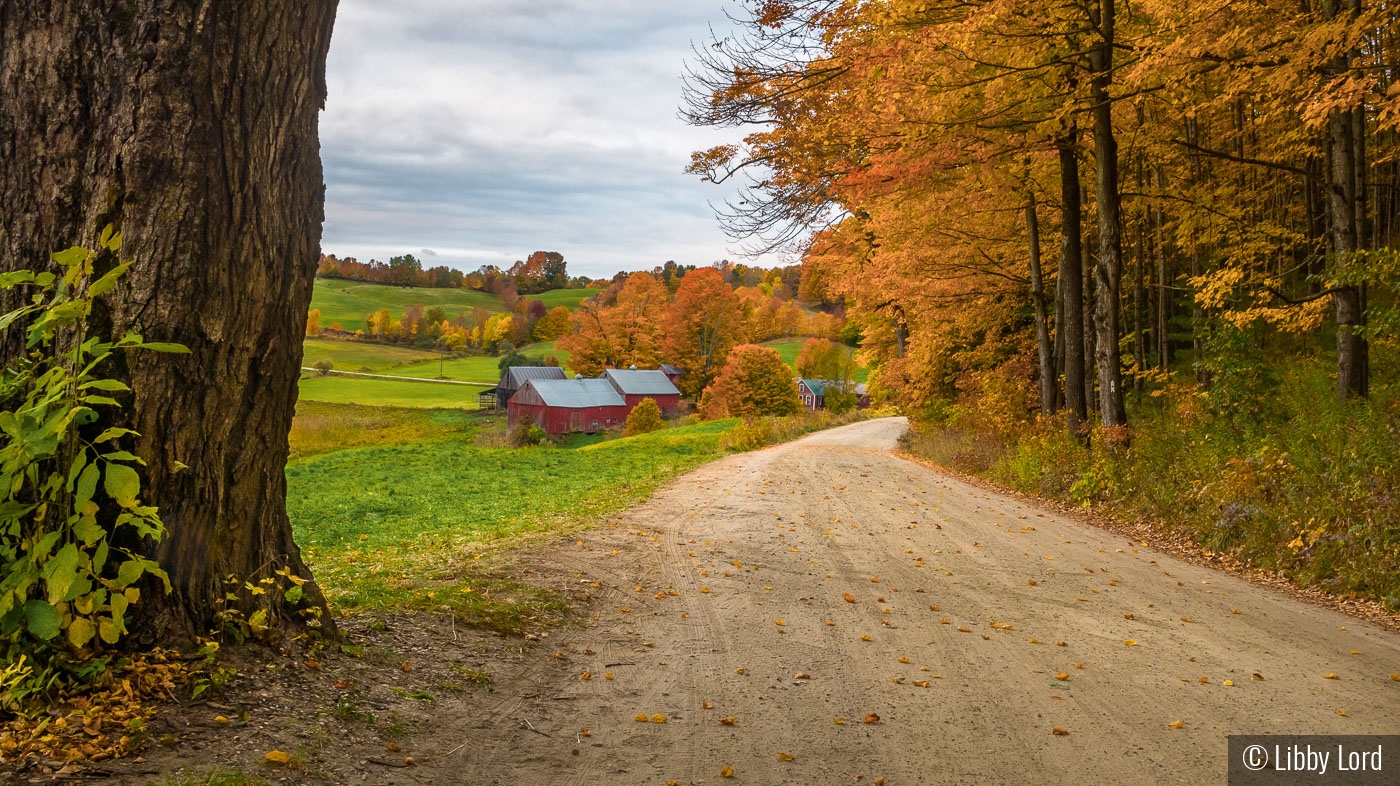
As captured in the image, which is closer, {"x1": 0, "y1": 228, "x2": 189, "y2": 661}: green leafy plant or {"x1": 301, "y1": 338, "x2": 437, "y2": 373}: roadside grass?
{"x1": 0, "y1": 228, "x2": 189, "y2": 661}: green leafy plant

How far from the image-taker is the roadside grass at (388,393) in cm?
5875

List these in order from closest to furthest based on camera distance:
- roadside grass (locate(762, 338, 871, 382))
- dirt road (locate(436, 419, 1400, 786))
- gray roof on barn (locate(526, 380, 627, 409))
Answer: dirt road (locate(436, 419, 1400, 786))
gray roof on barn (locate(526, 380, 627, 409))
roadside grass (locate(762, 338, 871, 382))

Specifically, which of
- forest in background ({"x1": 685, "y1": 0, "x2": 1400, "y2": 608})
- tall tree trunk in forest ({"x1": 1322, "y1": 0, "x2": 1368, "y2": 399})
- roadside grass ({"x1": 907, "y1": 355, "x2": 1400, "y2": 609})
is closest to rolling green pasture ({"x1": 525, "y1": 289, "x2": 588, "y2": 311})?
forest in background ({"x1": 685, "y1": 0, "x2": 1400, "y2": 608})

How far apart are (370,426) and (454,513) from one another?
37102 millimetres

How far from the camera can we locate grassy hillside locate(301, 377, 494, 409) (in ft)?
193

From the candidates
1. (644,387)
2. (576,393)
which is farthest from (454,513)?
(644,387)

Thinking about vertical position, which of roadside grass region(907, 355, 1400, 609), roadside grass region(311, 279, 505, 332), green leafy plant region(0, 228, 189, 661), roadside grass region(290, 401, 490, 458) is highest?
roadside grass region(311, 279, 505, 332)

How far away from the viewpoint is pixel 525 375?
61406mm

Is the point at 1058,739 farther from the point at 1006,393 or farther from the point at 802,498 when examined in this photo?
the point at 1006,393

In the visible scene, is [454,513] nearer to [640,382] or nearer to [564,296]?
[640,382]

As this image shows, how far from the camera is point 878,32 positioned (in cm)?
1192

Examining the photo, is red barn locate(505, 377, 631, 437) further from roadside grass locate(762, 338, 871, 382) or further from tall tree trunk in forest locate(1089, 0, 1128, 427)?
tall tree trunk in forest locate(1089, 0, 1128, 427)

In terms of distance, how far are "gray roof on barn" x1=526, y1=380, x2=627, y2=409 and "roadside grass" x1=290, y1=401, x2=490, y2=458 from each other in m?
4.02

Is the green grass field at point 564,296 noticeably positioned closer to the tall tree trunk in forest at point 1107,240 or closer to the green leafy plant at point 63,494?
the tall tree trunk in forest at point 1107,240
